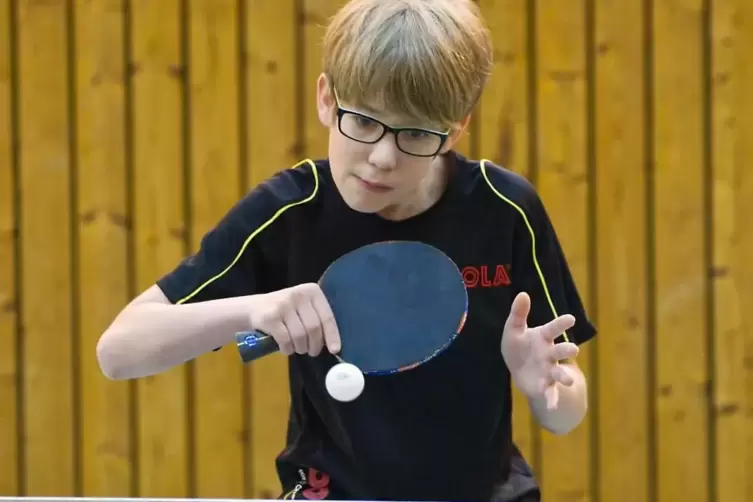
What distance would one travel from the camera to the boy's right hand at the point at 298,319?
117 centimetres

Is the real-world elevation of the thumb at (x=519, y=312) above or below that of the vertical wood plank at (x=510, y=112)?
below

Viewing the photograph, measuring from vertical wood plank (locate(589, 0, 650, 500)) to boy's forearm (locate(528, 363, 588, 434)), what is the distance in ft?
3.95

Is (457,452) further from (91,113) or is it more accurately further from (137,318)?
(91,113)

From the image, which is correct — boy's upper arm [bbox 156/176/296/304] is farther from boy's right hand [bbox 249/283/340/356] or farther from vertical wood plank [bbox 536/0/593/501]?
vertical wood plank [bbox 536/0/593/501]

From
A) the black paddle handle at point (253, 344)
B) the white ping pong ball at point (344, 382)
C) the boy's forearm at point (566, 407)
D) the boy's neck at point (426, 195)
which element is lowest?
the boy's forearm at point (566, 407)

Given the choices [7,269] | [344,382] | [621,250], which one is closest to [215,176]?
[7,269]

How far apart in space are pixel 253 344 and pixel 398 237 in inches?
13.3

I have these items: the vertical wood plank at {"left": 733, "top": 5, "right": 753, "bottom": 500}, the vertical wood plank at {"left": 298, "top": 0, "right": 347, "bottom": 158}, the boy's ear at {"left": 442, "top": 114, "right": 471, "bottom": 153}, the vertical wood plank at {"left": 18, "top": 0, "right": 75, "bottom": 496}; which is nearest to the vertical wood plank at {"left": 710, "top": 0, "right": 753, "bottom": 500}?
the vertical wood plank at {"left": 733, "top": 5, "right": 753, "bottom": 500}

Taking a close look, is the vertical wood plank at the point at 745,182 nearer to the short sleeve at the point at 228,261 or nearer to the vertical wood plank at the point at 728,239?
the vertical wood plank at the point at 728,239

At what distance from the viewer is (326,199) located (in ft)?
4.59

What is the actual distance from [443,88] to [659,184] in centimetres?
158

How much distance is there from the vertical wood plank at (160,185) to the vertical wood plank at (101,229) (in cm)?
5

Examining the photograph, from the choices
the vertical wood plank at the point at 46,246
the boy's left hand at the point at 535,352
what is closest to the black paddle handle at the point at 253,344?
the boy's left hand at the point at 535,352

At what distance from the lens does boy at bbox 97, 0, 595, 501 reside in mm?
1231
